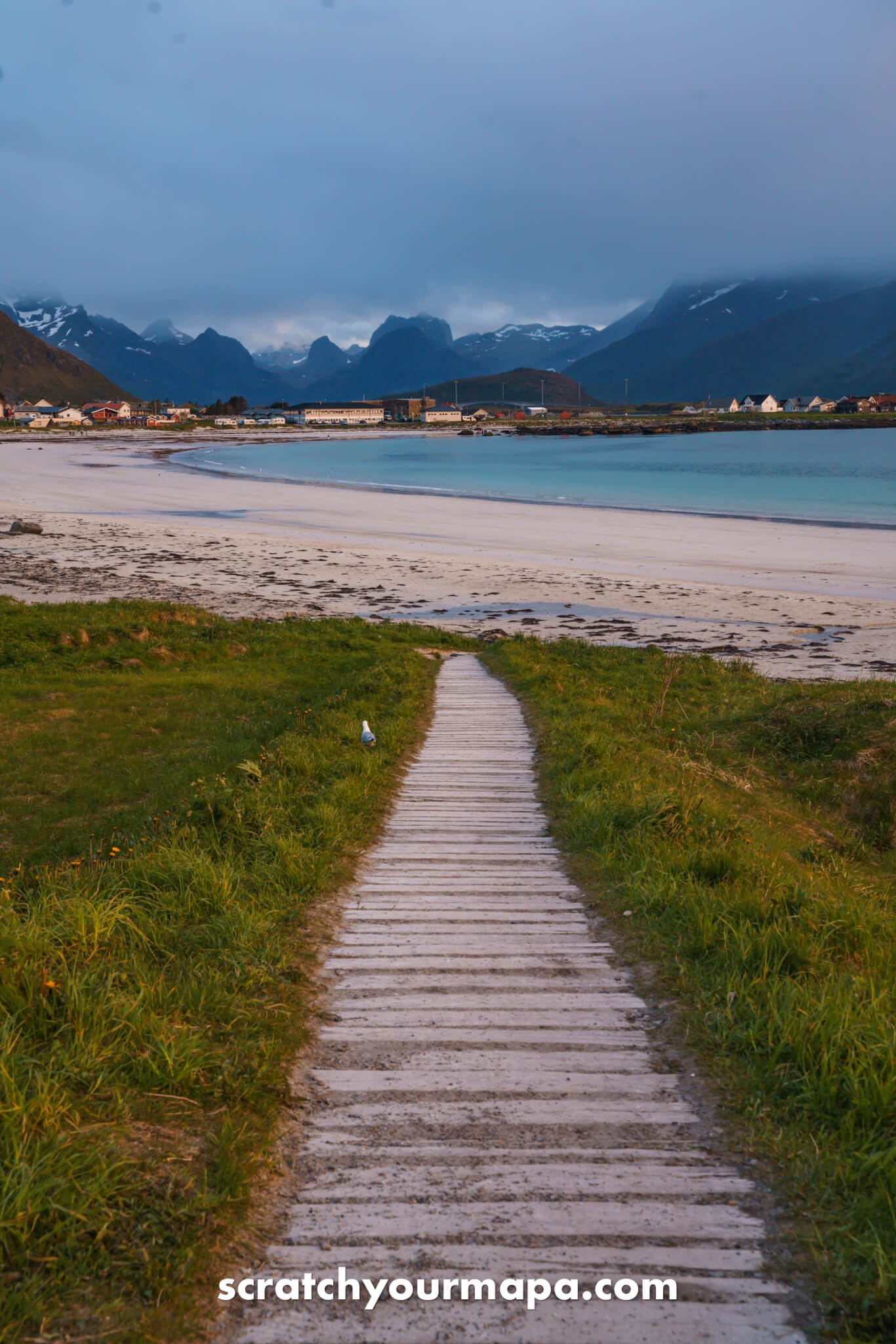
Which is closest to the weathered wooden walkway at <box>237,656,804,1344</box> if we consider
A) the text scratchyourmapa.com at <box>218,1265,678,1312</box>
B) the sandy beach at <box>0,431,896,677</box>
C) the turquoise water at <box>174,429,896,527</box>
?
the text scratchyourmapa.com at <box>218,1265,678,1312</box>

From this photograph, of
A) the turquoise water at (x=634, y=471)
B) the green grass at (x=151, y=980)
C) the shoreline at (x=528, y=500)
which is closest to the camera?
the green grass at (x=151, y=980)

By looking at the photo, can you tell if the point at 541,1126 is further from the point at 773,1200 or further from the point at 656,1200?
the point at 773,1200

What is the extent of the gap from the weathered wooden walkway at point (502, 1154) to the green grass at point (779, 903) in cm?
29

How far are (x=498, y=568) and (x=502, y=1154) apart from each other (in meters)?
A: 31.5

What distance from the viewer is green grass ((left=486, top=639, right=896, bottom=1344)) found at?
3605 millimetres

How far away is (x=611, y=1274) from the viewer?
3232 mm

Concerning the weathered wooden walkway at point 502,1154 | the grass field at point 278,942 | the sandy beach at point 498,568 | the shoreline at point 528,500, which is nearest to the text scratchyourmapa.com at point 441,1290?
the weathered wooden walkway at point 502,1154

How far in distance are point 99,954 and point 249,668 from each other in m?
12.9

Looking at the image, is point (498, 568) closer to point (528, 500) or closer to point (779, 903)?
point (528, 500)

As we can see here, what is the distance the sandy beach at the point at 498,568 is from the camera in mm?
25078

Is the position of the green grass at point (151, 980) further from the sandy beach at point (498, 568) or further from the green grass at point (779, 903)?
the sandy beach at point (498, 568)

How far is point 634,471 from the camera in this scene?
87875 mm

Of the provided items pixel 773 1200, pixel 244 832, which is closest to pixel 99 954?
pixel 244 832

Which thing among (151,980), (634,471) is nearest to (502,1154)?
(151,980)
